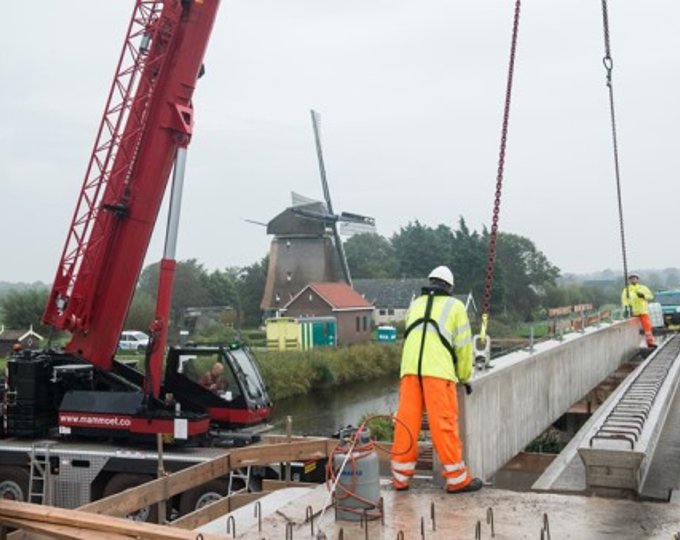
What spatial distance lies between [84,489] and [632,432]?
271 inches

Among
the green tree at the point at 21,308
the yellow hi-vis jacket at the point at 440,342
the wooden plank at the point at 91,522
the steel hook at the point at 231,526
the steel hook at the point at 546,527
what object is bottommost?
the steel hook at the point at 231,526

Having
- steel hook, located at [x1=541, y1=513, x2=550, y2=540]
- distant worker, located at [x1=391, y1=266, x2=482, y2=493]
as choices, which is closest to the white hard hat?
distant worker, located at [x1=391, y1=266, x2=482, y2=493]

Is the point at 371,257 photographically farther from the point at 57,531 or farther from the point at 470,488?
the point at 57,531

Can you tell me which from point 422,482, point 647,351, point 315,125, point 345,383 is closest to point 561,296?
point 315,125

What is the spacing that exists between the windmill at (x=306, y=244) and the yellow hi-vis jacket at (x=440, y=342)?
176 feet

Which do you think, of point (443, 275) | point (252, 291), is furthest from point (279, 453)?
point (252, 291)

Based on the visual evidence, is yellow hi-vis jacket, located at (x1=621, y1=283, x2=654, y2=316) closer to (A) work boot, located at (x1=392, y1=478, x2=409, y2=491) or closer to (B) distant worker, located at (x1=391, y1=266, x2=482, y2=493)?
(B) distant worker, located at (x1=391, y1=266, x2=482, y2=493)

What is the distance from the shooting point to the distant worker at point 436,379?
5.48 m

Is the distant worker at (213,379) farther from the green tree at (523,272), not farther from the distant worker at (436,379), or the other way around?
the green tree at (523,272)

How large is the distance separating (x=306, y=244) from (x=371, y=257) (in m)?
56.4

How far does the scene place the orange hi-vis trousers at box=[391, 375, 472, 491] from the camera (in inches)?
215

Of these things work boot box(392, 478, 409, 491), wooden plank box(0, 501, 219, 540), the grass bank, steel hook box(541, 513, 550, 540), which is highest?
wooden plank box(0, 501, 219, 540)

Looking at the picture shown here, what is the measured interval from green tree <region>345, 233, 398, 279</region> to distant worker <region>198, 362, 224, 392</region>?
3247 inches

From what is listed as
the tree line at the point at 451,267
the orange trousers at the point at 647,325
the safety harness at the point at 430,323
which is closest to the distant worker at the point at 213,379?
the safety harness at the point at 430,323
